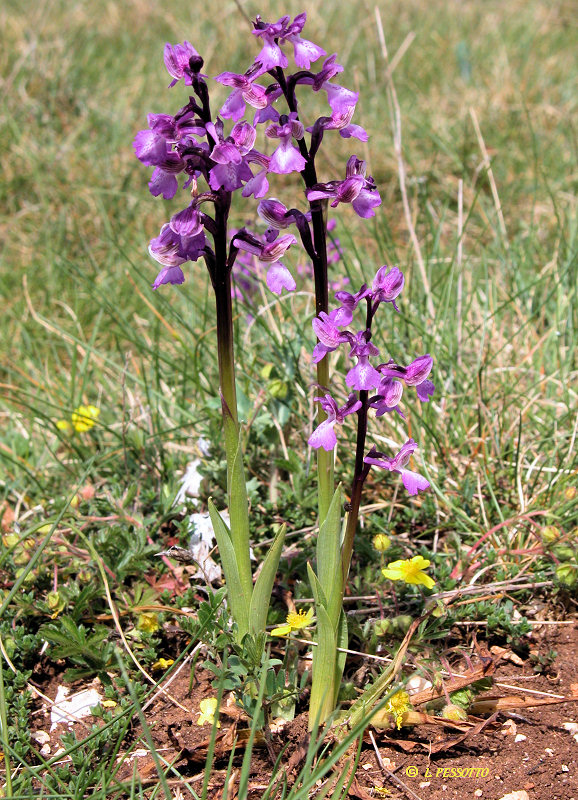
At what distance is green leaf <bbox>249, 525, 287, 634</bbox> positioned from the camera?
4.84ft

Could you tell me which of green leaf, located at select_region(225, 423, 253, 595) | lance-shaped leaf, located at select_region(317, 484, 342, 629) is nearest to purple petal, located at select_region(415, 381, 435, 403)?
lance-shaped leaf, located at select_region(317, 484, 342, 629)

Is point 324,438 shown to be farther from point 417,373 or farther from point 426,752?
point 426,752

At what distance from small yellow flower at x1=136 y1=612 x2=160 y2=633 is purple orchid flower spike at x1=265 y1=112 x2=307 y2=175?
112 centimetres

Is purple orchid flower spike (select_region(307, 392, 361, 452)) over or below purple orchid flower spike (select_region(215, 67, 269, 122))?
below

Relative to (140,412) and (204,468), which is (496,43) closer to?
(140,412)

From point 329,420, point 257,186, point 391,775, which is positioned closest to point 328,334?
point 329,420

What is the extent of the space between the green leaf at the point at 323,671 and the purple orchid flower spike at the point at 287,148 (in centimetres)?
79

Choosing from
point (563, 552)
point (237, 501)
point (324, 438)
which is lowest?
point (563, 552)

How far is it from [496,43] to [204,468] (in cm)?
509

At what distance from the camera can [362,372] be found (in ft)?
4.42

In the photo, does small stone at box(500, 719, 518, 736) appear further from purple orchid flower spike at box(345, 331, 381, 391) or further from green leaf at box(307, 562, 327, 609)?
purple orchid flower spike at box(345, 331, 381, 391)

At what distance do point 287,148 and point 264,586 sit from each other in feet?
2.69

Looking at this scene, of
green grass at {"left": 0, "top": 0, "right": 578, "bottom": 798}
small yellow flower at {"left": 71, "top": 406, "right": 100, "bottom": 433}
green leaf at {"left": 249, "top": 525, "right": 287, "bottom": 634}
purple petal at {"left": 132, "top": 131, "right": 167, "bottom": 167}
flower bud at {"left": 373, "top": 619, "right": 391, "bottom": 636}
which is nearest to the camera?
purple petal at {"left": 132, "top": 131, "right": 167, "bottom": 167}

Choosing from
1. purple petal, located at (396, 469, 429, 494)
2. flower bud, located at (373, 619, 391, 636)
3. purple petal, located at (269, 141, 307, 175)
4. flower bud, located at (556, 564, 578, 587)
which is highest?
purple petal, located at (269, 141, 307, 175)
